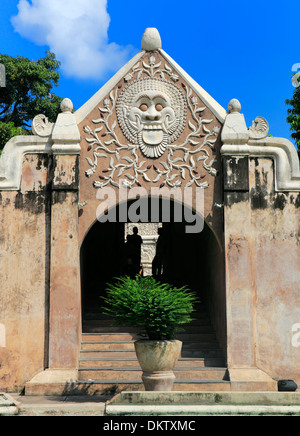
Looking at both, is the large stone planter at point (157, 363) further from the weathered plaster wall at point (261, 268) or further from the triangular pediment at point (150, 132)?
the triangular pediment at point (150, 132)

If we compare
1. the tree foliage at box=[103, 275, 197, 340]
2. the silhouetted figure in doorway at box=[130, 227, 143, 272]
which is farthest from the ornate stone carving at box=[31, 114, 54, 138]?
the silhouetted figure in doorway at box=[130, 227, 143, 272]

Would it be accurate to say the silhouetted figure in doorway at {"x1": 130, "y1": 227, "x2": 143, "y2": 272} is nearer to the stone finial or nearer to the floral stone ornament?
the floral stone ornament

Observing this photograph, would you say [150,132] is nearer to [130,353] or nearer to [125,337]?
[125,337]

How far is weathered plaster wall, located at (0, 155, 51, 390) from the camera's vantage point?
9.98 metres

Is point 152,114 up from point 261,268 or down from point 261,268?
up

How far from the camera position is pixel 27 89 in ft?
68.1

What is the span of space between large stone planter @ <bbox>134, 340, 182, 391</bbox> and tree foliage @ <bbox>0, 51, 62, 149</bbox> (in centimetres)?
1316

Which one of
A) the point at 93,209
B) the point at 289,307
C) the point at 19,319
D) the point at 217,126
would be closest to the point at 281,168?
the point at 217,126

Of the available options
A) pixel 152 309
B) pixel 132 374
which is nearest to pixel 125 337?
pixel 132 374

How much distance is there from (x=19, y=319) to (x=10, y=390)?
3.78 ft

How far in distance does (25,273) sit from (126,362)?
2276mm

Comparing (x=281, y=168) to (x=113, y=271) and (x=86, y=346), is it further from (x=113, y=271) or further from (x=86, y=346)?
(x=113, y=271)

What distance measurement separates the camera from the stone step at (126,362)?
10.1 m
